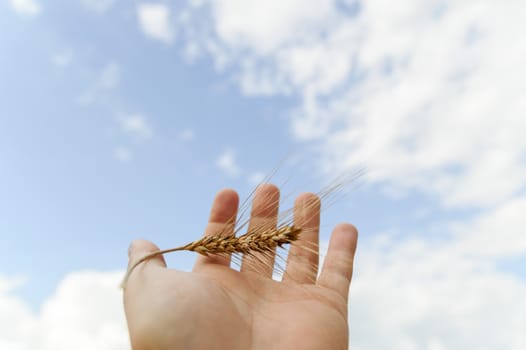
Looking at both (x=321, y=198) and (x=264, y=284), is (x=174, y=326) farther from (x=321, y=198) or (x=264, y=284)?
(x=321, y=198)

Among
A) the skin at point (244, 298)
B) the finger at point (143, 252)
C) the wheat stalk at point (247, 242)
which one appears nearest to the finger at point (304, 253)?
the skin at point (244, 298)

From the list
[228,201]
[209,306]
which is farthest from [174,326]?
[228,201]

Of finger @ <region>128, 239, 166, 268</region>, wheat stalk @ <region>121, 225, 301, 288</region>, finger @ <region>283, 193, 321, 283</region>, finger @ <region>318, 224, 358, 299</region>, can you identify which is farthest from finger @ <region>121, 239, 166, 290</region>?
finger @ <region>318, 224, 358, 299</region>

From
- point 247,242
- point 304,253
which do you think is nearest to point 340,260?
point 304,253

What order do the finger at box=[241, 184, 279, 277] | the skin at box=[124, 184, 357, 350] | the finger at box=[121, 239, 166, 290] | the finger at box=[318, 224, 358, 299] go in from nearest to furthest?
the skin at box=[124, 184, 357, 350]
the finger at box=[121, 239, 166, 290]
the finger at box=[241, 184, 279, 277]
the finger at box=[318, 224, 358, 299]

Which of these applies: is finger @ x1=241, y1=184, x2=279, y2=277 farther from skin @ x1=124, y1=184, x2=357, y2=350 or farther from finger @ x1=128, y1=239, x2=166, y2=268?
finger @ x1=128, y1=239, x2=166, y2=268
